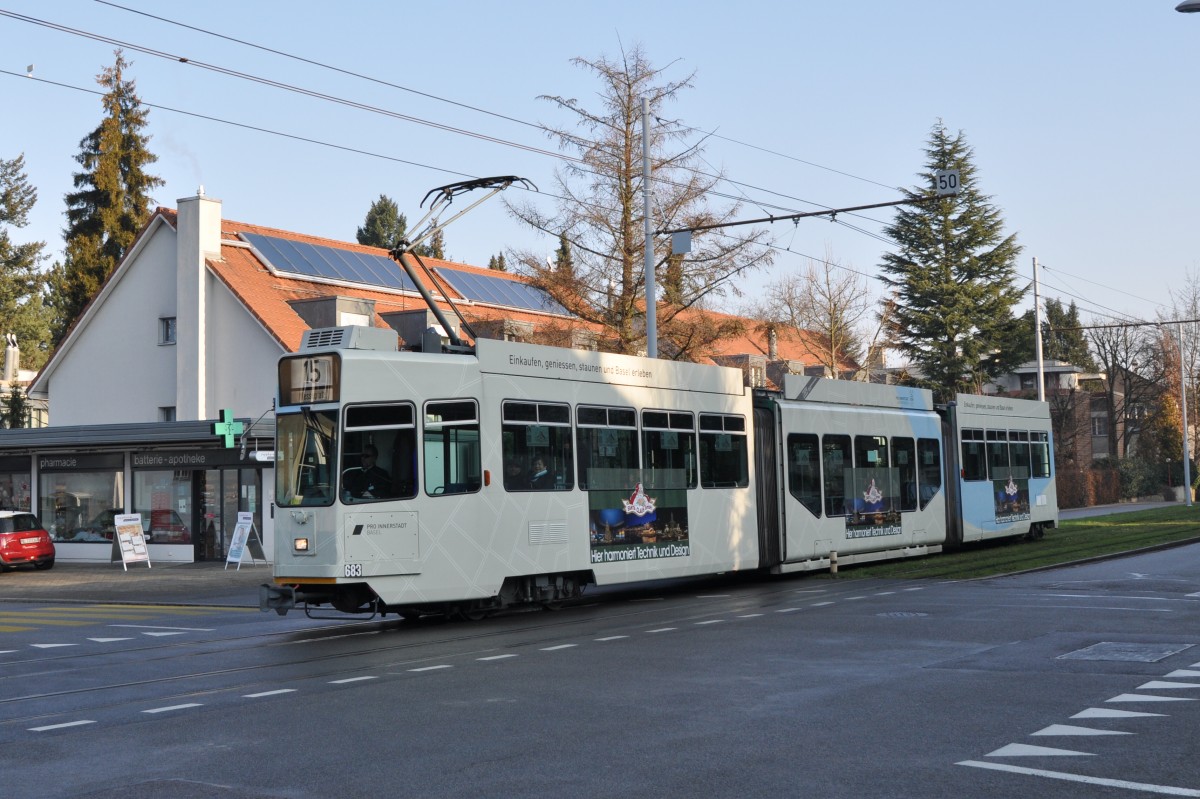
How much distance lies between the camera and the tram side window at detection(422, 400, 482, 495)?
15672mm

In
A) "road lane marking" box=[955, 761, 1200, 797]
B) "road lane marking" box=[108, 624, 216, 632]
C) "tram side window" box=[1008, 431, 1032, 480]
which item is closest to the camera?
"road lane marking" box=[955, 761, 1200, 797]

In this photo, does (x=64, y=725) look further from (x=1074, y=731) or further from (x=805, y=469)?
(x=805, y=469)

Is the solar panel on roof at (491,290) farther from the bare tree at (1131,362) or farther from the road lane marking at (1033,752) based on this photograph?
the bare tree at (1131,362)

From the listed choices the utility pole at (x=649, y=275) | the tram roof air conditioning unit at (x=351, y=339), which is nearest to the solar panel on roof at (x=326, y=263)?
the utility pole at (x=649, y=275)

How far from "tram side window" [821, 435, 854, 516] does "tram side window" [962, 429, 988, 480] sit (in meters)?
5.83

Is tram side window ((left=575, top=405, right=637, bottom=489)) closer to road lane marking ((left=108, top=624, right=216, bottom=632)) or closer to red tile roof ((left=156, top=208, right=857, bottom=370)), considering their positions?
road lane marking ((left=108, top=624, right=216, bottom=632))

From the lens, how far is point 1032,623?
14.5m

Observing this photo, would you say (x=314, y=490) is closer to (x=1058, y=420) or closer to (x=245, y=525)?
(x=245, y=525)

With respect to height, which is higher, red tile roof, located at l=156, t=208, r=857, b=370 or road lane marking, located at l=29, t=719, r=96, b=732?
red tile roof, located at l=156, t=208, r=857, b=370

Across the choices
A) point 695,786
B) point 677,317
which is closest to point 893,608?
point 695,786

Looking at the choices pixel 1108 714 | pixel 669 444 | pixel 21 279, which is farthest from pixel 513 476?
pixel 21 279

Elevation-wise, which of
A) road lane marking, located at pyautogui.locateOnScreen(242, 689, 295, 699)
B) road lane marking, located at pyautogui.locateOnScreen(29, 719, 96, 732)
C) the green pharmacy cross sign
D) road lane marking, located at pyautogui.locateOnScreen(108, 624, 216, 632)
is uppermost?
the green pharmacy cross sign

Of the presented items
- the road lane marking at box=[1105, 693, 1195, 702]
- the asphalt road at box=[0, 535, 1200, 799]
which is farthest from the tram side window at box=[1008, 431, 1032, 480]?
the road lane marking at box=[1105, 693, 1195, 702]

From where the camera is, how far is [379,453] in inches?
606
